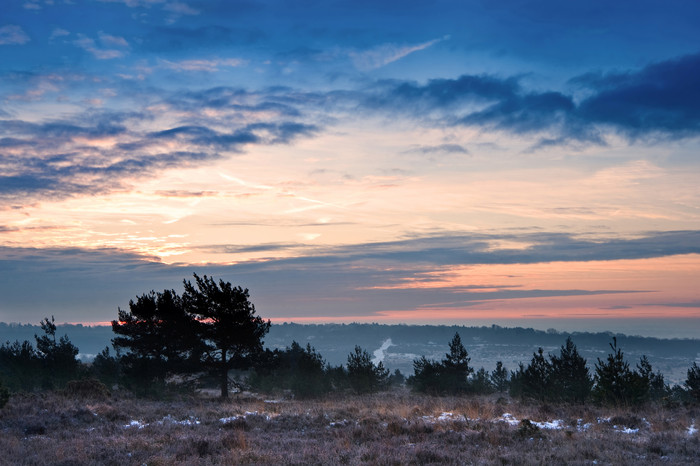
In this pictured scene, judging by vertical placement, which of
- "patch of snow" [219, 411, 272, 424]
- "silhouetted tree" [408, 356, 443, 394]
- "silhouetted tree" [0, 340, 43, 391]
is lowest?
"silhouetted tree" [408, 356, 443, 394]

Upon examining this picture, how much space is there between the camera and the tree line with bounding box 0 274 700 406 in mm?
31203

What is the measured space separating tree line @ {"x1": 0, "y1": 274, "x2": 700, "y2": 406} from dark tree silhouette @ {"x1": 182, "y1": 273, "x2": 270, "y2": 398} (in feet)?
0.20

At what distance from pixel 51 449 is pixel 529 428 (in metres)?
12.5

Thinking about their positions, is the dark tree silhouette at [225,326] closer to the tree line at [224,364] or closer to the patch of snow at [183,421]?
the tree line at [224,364]

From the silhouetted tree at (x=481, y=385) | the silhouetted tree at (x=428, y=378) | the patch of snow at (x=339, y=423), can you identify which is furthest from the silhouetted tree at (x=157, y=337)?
the silhouetted tree at (x=481, y=385)

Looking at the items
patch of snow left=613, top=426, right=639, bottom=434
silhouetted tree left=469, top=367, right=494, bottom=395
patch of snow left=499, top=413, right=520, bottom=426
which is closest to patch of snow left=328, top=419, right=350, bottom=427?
patch of snow left=499, top=413, right=520, bottom=426

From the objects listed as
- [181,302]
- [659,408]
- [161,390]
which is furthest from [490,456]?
[161,390]

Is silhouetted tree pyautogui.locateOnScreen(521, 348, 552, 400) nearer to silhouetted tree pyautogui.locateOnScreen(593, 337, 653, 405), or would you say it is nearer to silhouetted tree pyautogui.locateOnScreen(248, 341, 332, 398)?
silhouetted tree pyautogui.locateOnScreen(593, 337, 653, 405)

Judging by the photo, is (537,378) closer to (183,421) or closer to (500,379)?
(500,379)

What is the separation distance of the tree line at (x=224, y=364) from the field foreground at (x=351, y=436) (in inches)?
287

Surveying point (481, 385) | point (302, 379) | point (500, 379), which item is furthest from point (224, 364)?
point (500, 379)

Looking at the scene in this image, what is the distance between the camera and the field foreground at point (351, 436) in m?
11.3

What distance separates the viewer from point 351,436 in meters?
14.3

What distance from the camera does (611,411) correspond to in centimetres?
1853
